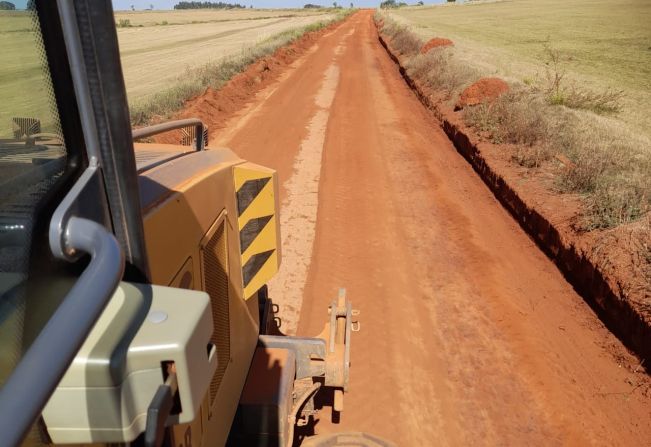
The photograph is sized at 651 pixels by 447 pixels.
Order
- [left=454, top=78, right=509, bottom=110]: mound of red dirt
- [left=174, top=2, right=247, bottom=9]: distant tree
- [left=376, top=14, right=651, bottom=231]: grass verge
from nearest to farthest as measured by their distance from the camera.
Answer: [left=376, top=14, right=651, bottom=231]: grass verge, [left=454, top=78, right=509, bottom=110]: mound of red dirt, [left=174, top=2, right=247, bottom=9]: distant tree

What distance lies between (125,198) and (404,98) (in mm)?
15962

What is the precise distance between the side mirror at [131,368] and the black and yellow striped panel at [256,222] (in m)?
1.88

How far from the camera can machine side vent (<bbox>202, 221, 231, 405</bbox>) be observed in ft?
7.87

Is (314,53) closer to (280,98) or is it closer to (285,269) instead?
(280,98)

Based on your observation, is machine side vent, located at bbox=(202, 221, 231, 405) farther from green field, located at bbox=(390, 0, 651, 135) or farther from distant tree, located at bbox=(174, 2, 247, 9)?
distant tree, located at bbox=(174, 2, 247, 9)

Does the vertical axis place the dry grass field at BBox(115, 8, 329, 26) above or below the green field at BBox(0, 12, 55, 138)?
above

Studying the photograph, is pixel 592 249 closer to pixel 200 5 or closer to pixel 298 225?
pixel 298 225

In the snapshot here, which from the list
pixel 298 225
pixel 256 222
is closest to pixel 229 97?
pixel 298 225

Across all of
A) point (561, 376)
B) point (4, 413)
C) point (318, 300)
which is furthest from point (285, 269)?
point (4, 413)

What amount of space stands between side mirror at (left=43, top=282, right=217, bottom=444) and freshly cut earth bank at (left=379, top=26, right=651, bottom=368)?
5.04m

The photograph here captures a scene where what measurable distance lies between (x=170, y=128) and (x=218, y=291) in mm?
876

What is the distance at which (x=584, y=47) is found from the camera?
2912cm

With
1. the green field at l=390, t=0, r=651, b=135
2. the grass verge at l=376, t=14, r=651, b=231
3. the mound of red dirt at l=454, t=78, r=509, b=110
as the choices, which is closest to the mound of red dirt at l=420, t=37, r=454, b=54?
the green field at l=390, t=0, r=651, b=135

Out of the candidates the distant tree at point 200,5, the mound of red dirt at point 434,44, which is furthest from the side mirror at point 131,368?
the distant tree at point 200,5
